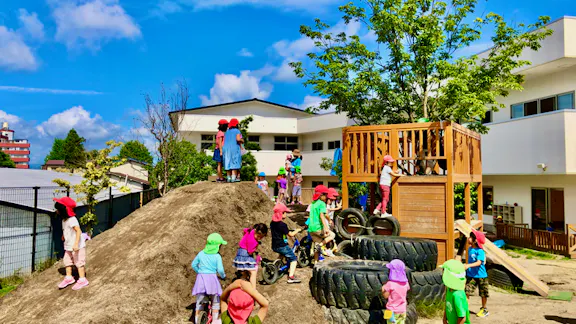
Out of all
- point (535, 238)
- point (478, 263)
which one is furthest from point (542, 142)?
point (478, 263)

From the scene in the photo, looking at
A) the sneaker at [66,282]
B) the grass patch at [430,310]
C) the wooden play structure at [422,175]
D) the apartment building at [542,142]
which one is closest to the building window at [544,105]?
the apartment building at [542,142]

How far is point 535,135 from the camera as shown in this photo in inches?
679

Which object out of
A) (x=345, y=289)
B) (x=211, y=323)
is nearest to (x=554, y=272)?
(x=345, y=289)

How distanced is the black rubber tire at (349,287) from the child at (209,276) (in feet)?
7.11

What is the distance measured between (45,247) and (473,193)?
15.5 m

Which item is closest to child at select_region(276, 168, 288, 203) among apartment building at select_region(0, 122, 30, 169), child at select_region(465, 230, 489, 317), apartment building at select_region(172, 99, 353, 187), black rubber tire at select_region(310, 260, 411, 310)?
black rubber tire at select_region(310, 260, 411, 310)

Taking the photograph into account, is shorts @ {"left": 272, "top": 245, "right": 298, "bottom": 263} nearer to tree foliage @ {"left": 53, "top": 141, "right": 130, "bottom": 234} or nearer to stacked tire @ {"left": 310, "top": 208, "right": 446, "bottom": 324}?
stacked tire @ {"left": 310, "top": 208, "right": 446, "bottom": 324}

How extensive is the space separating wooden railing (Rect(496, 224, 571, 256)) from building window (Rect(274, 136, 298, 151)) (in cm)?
1791

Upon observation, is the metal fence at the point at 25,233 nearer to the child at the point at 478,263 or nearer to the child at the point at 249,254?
the child at the point at 249,254

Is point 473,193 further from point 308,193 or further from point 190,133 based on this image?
point 190,133

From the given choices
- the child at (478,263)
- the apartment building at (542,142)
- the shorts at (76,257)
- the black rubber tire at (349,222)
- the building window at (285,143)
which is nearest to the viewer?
the shorts at (76,257)

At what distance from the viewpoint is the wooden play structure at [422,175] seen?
398 inches

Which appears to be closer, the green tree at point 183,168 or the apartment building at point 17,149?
the green tree at point 183,168

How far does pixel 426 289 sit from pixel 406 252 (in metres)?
0.85
